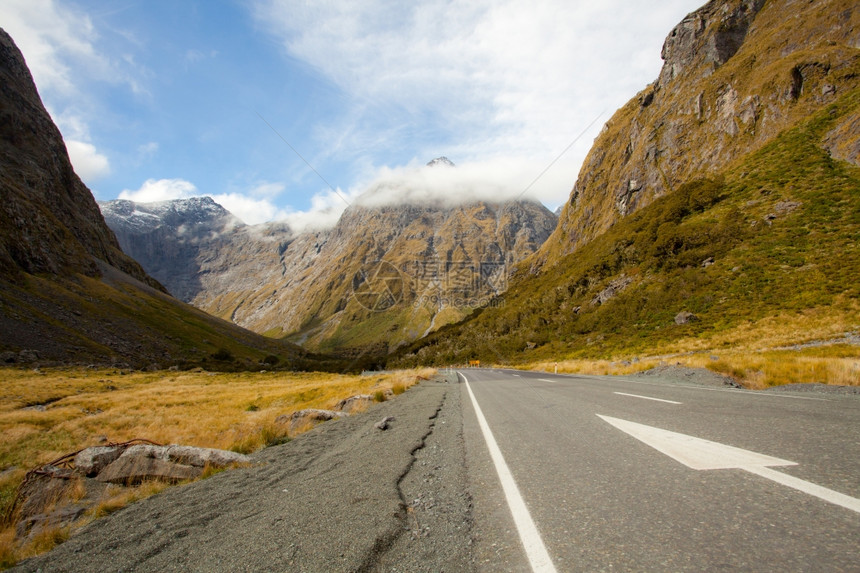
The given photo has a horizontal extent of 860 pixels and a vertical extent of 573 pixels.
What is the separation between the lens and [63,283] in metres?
80.2

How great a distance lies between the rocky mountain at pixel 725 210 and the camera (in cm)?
3266

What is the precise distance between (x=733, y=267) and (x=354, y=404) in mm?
45133

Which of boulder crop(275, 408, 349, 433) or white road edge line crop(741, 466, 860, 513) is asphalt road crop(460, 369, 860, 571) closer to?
white road edge line crop(741, 466, 860, 513)

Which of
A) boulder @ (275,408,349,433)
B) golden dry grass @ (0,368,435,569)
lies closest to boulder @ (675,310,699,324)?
golden dry grass @ (0,368,435,569)

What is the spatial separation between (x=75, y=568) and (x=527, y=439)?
20.8 feet

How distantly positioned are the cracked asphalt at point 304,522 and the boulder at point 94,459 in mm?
2251

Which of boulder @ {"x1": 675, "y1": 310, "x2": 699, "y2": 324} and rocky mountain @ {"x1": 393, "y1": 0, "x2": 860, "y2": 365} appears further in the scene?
boulder @ {"x1": 675, "y1": 310, "x2": 699, "y2": 324}

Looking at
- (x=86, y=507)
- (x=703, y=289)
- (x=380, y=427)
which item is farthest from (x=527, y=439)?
(x=703, y=289)

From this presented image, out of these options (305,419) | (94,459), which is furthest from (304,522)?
(305,419)

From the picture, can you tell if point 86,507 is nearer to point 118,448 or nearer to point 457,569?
point 118,448

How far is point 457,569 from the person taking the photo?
9.11 feet

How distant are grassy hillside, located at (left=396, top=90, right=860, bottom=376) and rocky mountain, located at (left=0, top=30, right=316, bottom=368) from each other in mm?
72902

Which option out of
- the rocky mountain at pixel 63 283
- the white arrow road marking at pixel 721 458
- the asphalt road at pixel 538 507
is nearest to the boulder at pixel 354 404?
the asphalt road at pixel 538 507

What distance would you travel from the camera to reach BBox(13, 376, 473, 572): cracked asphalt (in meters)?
3.18
